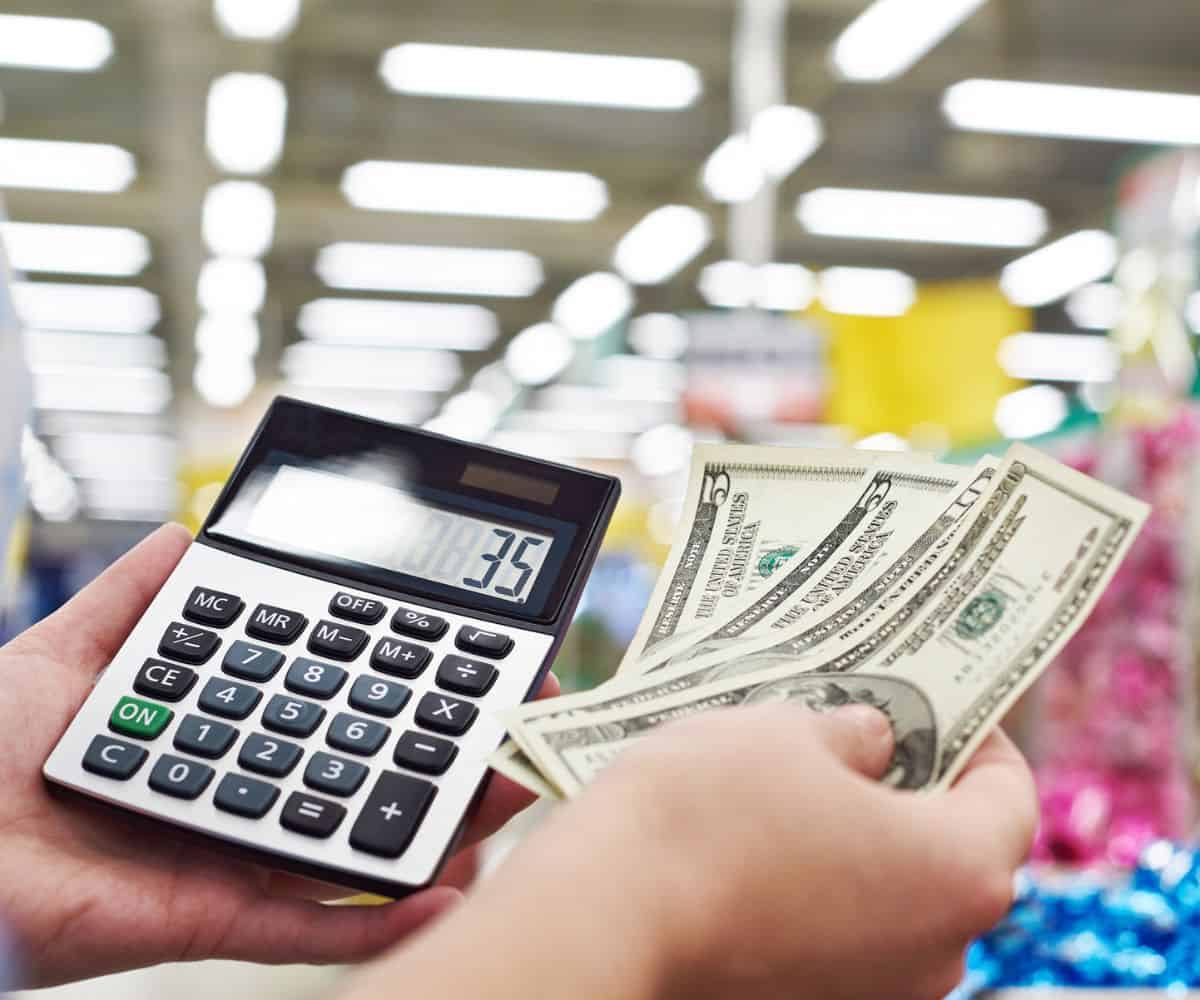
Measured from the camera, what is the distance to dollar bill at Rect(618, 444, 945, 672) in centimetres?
97

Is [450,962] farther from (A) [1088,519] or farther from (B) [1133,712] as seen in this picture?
(B) [1133,712]

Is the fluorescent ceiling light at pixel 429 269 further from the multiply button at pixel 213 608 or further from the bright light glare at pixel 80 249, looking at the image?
the multiply button at pixel 213 608

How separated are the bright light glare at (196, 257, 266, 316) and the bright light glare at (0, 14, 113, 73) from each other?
2.32 metres

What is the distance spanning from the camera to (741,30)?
571 centimetres

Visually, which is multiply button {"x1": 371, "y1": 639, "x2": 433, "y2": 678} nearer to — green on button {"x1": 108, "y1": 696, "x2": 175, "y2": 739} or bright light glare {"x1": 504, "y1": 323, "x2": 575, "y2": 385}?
green on button {"x1": 108, "y1": 696, "x2": 175, "y2": 739}

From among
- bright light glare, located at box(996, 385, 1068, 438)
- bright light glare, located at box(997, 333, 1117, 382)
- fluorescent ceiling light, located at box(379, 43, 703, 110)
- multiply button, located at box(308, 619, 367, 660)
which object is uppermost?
multiply button, located at box(308, 619, 367, 660)

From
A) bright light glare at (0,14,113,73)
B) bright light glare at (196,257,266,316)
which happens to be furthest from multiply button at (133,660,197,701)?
bright light glare at (196,257,266,316)

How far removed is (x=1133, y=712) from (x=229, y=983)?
196 centimetres

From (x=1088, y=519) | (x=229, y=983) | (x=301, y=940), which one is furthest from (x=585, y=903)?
(x=229, y=983)

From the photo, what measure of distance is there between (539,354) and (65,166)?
4.18 meters

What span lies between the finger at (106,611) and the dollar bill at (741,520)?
365 millimetres

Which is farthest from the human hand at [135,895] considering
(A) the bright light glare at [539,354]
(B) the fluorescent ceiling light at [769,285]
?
(A) the bright light glare at [539,354]

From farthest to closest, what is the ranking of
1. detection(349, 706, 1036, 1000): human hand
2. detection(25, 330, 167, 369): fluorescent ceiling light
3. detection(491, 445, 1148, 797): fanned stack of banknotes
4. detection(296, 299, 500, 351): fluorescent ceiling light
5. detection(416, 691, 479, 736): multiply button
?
detection(25, 330, 167, 369): fluorescent ceiling light
detection(296, 299, 500, 351): fluorescent ceiling light
detection(416, 691, 479, 736): multiply button
detection(491, 445, 1148, 797): fanned stack of banknotes
detection(349, 706, 1036, 1000): human hand

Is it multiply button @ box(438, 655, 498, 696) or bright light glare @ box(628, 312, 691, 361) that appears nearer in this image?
multiply button @ box(438, 655, 498, 696)
